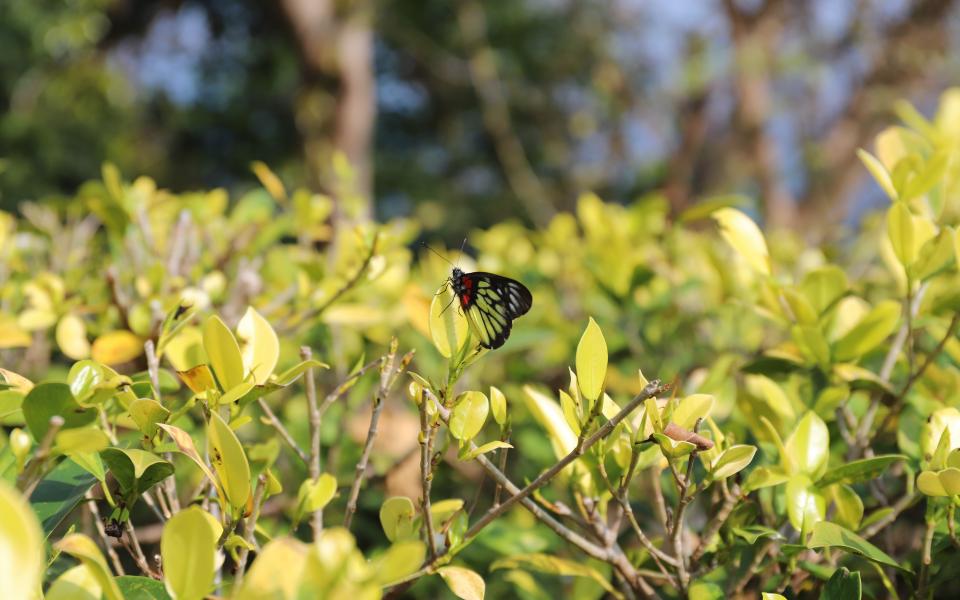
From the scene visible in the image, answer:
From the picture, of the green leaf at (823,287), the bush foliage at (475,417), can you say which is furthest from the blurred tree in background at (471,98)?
the green leaf at (823,287)

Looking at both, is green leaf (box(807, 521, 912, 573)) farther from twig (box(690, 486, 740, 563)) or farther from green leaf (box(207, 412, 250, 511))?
green leaf (box(207, 412, 250, 511))

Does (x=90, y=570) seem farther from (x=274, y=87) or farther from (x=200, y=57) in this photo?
(x=200, y=57)

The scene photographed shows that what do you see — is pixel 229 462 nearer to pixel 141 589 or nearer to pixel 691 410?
pixel 141 589

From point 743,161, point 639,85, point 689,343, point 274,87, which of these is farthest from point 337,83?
point 274,87

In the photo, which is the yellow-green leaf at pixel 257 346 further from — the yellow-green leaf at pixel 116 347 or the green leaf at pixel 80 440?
the yellow-green leaf at pixel 116 347

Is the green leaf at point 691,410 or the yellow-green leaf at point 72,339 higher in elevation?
the yellow-green leaf at point 72,339

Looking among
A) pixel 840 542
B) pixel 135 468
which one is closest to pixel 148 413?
pixel 135 468
